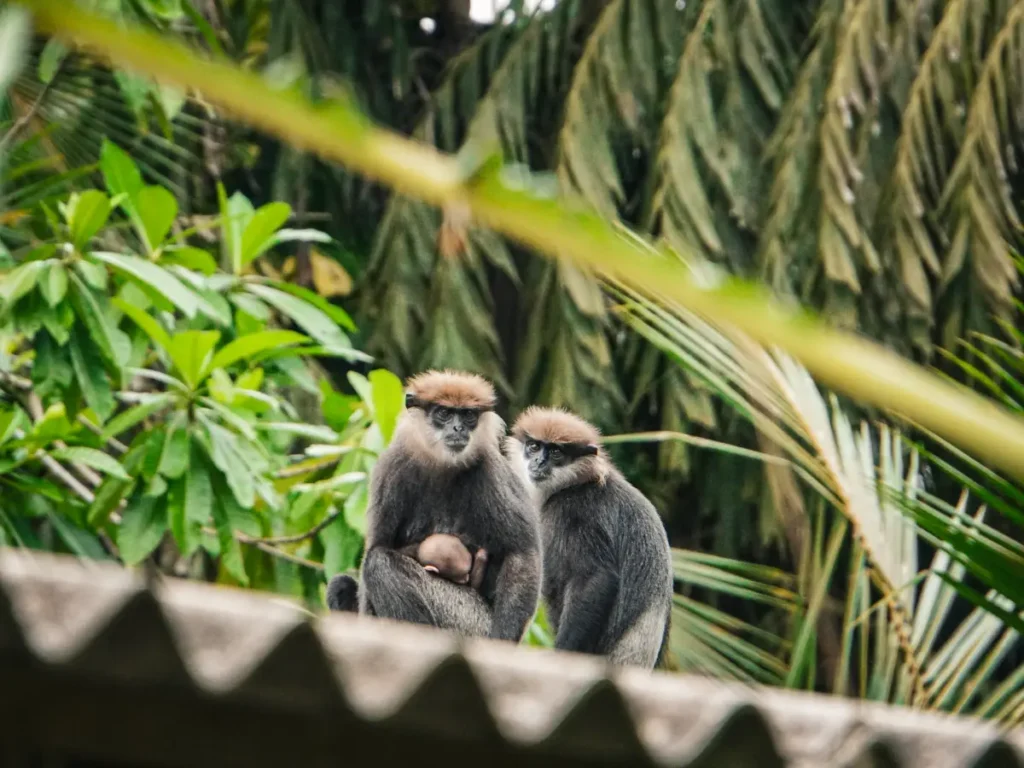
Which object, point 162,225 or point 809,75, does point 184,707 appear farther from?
point 809,75

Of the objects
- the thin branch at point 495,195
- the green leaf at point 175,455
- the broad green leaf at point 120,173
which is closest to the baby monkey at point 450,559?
the green leaf at point 175,455

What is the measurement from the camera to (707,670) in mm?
3977

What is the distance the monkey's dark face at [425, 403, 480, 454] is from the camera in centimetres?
456

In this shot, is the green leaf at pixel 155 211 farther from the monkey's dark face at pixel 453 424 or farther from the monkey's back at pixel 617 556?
the monkey's back at pixel 617 556

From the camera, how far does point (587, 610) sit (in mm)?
4629

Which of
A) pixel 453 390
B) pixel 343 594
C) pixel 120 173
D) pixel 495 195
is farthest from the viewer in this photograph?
pixel 120 173

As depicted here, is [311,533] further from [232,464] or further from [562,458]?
[562,458]

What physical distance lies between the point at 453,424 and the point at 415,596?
24.9 inches

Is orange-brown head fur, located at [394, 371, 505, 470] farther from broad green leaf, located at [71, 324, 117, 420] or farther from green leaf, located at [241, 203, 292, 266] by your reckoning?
broad green leaf, located at [71, 324, 117, 420]

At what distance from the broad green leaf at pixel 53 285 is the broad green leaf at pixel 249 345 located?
515 mm

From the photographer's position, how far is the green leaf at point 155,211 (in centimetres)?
488

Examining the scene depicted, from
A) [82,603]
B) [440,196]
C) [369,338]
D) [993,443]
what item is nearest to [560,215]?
[440,196]

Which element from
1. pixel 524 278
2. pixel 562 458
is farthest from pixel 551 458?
pixel 524 278

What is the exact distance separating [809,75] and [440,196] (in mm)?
6633
